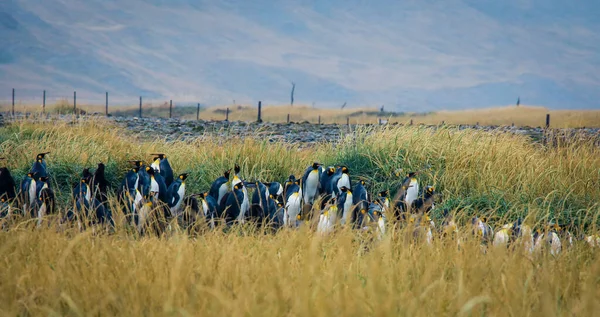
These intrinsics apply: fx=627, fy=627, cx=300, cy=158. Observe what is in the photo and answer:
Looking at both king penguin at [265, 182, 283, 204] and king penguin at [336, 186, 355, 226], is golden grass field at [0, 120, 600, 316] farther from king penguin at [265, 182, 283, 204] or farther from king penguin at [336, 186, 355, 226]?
king penguin at [265, 182, 283, 204]

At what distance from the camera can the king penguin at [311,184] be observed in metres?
6.77

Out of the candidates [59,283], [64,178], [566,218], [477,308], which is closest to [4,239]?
[59,283]

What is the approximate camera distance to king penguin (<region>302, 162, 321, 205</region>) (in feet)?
22.2

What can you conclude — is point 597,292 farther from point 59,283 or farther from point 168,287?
point 59,283

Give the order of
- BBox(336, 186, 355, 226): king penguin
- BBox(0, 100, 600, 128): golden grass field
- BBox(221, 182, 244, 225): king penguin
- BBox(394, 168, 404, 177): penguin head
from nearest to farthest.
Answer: BBox(336, 186, 355, 226): king penguin → BBox(221, 182, 244, 225): king penguin → BBox(394, 168, 404, 177): penguin head → BBox(0, 100, 600, 128): golden grass field

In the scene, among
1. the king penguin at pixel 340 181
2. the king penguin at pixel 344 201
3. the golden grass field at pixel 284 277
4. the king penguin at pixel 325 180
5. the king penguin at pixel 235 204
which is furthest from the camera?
the king penguin at pixel 325 180

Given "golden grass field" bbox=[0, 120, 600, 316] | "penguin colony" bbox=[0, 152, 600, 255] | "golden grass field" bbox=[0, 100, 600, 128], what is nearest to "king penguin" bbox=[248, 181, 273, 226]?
"penguin colony" bbox=[0, 152, 600, 255]

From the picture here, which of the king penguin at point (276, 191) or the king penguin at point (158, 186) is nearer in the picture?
the king penguin at point (158, 186)

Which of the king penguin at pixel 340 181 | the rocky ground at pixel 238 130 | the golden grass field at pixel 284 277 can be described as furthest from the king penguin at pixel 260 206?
the rocky ground at pixel 238 130

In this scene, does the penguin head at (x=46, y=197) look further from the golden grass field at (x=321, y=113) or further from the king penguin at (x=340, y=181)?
the golden grass field at (x=321, y=113)

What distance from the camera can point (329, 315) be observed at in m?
2.61

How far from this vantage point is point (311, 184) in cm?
681

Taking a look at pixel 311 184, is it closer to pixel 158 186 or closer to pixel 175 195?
pixel 175 195

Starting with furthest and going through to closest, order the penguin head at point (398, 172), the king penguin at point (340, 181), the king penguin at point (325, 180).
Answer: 1. the penguin head at point (398, 172)
2. the king penguin at point (325, 180)
3. the king penguin at point (340, 181)
